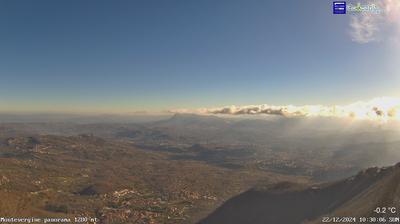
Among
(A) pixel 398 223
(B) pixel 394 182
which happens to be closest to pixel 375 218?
(A) pixel 398 223

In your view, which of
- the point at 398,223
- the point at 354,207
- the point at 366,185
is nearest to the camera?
the point at 398,223

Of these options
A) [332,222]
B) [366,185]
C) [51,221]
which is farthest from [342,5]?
[51,221]

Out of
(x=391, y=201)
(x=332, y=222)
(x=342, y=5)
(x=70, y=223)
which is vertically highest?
(x=342, y=5)

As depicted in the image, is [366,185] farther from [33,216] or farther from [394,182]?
[33,216]

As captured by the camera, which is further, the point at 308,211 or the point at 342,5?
the point at 308,211

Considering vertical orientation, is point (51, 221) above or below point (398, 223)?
below

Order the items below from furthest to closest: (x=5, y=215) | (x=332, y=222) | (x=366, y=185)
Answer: (x=366, y=185) → (x=5, y=215) → (x=332, y=222)

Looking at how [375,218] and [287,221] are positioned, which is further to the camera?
[287,221]

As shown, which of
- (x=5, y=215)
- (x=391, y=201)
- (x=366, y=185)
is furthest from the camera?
(x=366, y=185)

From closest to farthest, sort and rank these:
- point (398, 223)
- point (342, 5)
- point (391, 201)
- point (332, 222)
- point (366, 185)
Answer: point (398, 223) → point (342, 5) → point (391, 201) → point (332, 222) → point (366, 185)

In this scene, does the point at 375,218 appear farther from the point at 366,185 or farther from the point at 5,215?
the point at 5,215
